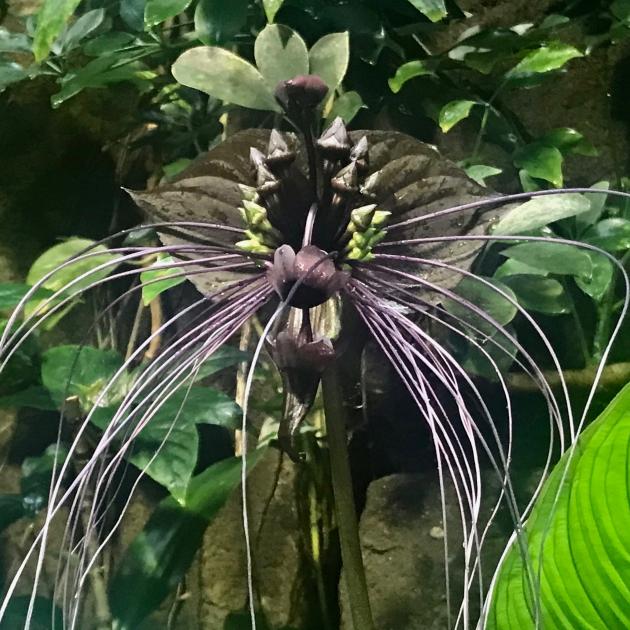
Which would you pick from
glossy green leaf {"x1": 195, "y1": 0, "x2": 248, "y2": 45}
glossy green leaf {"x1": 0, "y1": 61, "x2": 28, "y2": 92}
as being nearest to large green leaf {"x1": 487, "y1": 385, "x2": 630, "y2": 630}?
glossy green leaf {"x1": 195, "y1": 0, "x2": 248, "y2": 45}

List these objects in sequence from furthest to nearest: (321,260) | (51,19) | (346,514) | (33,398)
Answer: (33,398) < (51,19) < (346,514) < (321,260)

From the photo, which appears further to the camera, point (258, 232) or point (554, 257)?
point (554, 257)

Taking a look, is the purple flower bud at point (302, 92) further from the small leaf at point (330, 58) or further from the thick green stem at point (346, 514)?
the thick green stem at point (346, 514)

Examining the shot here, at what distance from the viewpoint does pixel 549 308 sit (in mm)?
703

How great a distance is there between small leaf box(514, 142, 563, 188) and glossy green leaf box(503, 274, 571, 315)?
0.10m

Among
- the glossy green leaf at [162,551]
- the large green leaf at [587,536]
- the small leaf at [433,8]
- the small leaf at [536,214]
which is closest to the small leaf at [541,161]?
the small leaf at [536,214]

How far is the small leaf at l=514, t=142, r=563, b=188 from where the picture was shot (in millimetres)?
700

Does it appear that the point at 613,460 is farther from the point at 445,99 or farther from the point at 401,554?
the point at 445,99

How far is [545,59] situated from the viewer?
707mm

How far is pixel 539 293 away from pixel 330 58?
32cm

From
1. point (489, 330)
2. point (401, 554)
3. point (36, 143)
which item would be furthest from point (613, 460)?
point (36, 143)

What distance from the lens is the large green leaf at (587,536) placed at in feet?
1.67

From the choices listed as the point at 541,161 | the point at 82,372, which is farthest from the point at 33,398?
the point at 541,161

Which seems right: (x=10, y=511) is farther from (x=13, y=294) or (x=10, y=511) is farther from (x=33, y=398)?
(x=13, y=294)
